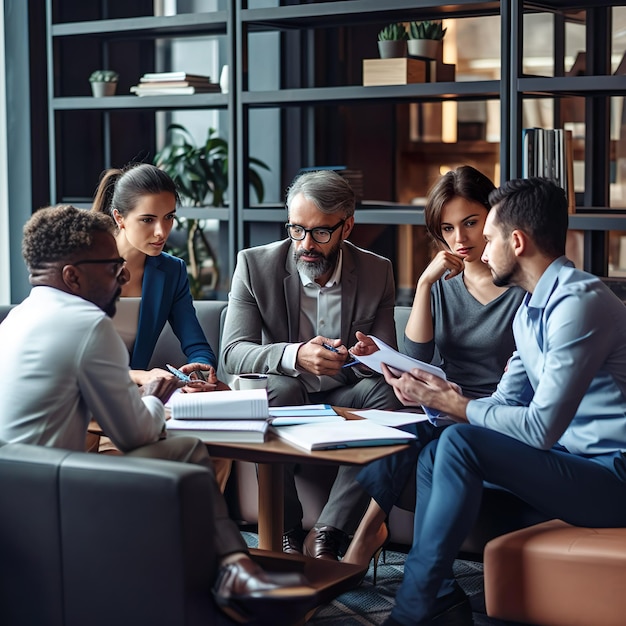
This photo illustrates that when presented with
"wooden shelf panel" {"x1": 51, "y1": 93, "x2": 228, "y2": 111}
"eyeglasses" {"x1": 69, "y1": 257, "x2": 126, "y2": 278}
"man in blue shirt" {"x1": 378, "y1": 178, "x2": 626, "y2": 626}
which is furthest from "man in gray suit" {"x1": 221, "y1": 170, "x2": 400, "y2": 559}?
"wooden shelf panel" {"x1": 51, "y1": 93, "x2": 228, "y2": 111}

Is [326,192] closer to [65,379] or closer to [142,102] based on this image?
[65,379]

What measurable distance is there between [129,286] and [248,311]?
17.8 inches

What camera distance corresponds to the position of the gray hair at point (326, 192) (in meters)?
3.11

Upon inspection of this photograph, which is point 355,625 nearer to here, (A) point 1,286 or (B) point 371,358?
(B) point 371,358

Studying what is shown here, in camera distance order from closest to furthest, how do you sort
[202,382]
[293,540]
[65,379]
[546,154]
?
[65,379] < [202,382] < [293,540] < [546,154]


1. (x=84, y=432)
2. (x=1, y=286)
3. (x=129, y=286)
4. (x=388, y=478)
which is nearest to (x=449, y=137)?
(x=1, y=286)

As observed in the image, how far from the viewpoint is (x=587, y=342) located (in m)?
2.31

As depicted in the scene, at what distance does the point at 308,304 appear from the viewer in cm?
326

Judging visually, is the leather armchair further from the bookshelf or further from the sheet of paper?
the bookshelf

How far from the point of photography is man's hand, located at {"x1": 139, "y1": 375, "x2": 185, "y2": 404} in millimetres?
2520

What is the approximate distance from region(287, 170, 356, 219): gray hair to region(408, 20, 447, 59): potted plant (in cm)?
99

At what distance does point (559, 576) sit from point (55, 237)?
1.38 m

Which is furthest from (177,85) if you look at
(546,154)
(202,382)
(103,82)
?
(202,382)

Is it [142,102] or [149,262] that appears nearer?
[149,262]
